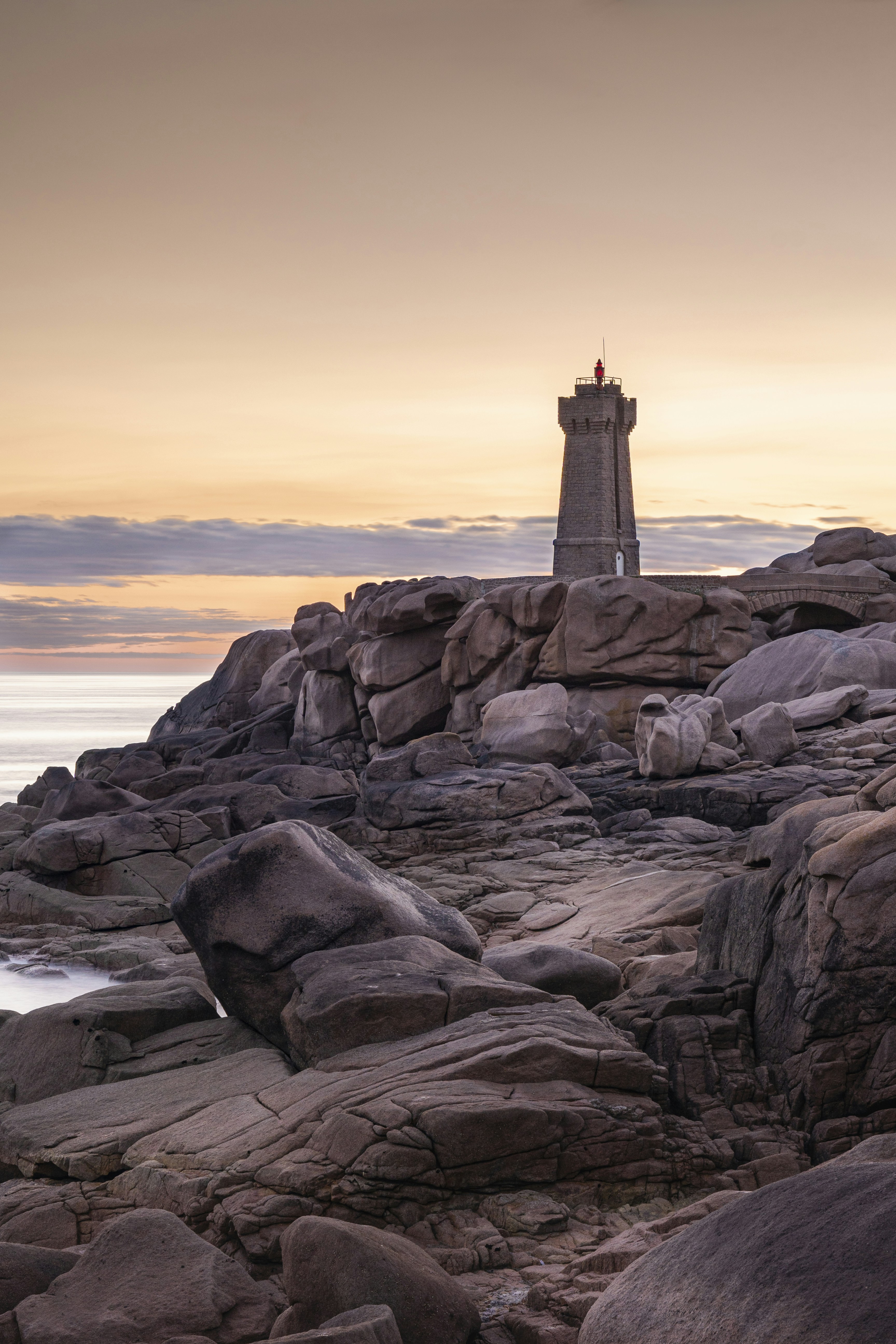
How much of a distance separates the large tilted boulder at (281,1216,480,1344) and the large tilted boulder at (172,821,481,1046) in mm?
3495

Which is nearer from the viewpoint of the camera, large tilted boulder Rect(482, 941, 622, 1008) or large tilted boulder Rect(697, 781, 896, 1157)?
large tilted boulder Rect(697, 781, 896, 1157)

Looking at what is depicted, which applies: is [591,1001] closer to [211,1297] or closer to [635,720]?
[211,1297]

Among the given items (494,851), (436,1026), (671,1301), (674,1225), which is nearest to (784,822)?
A: (436,1026)

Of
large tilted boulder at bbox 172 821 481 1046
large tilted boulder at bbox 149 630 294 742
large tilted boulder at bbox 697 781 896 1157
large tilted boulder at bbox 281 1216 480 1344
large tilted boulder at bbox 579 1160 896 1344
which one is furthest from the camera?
large tilted boulder at bbox 149 630 294 742

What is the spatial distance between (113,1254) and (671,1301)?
2.79m

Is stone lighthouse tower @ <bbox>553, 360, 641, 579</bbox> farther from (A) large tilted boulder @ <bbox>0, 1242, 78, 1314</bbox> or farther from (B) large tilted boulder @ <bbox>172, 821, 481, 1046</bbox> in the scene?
(A) large tilted boulder @ <bbox>0, 1242, 78, 1314</bbox>

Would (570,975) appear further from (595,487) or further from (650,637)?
(595,487)

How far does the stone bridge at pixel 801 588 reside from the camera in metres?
37.4

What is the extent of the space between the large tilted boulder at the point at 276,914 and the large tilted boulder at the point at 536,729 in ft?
43.8

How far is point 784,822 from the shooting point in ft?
32.2

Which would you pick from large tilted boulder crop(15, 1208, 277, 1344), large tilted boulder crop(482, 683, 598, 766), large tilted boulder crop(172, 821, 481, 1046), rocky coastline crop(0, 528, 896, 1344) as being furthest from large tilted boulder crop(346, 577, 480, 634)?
large tilted boulder crop(15, 1208, 277, 1344)

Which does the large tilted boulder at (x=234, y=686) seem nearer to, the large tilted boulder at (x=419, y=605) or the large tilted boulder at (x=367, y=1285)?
the large tilted boulder at (x=419, y=605)

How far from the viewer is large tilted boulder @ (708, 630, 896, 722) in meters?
25.4

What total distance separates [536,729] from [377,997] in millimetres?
16577
